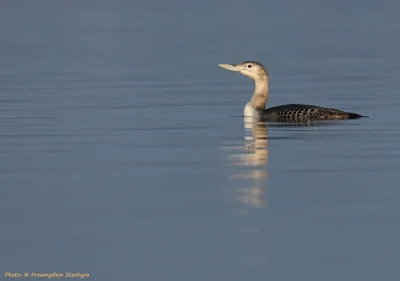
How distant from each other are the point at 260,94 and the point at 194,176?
696 cm

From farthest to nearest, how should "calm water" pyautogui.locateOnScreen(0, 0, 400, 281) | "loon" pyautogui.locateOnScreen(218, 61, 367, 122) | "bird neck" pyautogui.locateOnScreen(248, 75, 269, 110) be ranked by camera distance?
"bird neck" pyautogui.locateOnScreen(248, 75, 269, 110), "loon" pyautogui.locateOnScreen(218, 61, 367, 122), "calm water" pyautogui.locateOnScreen(0, 0, 400, 281)

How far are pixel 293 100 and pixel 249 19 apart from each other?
48.0 m

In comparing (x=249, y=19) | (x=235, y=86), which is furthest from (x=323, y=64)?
(x=249, y=19)

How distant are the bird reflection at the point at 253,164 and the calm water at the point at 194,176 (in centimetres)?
2

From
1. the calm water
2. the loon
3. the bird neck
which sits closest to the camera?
the calm water

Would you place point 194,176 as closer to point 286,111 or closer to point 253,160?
point 253,160

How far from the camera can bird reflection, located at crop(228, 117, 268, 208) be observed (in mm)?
14008

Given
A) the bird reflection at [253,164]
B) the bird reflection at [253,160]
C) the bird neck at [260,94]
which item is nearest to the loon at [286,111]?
the bird neck at [260,94]

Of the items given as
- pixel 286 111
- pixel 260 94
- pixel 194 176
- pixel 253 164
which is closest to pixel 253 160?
pixel 253 164

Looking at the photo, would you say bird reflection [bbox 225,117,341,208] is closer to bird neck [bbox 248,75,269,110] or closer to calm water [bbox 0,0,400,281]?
calm water [bbox 0,0,400,281]

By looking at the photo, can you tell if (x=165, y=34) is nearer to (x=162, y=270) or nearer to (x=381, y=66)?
(x=381, y=66)

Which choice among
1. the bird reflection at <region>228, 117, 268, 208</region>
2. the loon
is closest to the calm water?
the bird reflection at <region>228, 117, 268, 208</region>

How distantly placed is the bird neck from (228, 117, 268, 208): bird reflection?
4.46ft

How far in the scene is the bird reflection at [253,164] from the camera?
14008mm
